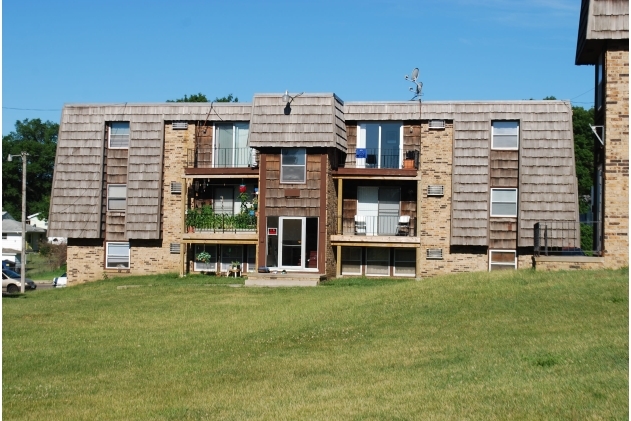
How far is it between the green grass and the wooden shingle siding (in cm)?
857

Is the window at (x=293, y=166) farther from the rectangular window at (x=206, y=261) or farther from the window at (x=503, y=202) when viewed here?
the window at (x=503, y=202)

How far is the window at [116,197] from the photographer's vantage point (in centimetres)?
3669

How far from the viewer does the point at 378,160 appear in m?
35.6

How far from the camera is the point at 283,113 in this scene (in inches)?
1325

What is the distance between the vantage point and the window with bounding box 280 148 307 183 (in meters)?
33.8

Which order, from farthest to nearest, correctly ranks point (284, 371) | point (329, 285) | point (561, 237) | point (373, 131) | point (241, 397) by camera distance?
point (373, 131) → point (561, 237) → point (329, 285) → point (284, 371) → point (241, 397)

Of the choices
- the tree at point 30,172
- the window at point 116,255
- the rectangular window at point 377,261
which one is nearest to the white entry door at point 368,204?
the rectangular window at point 377,261

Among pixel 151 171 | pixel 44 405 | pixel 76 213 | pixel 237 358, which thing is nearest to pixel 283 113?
pixel 151 171

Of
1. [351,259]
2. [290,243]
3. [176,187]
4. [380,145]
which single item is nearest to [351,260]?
[351,259]

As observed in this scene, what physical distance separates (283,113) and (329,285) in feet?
22.0

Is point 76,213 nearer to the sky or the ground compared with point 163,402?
nearer to the sky

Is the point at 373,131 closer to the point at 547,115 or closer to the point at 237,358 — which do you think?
the point at 547,115

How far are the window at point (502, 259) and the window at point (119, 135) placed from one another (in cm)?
1441

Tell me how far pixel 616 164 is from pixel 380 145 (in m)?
12.4
